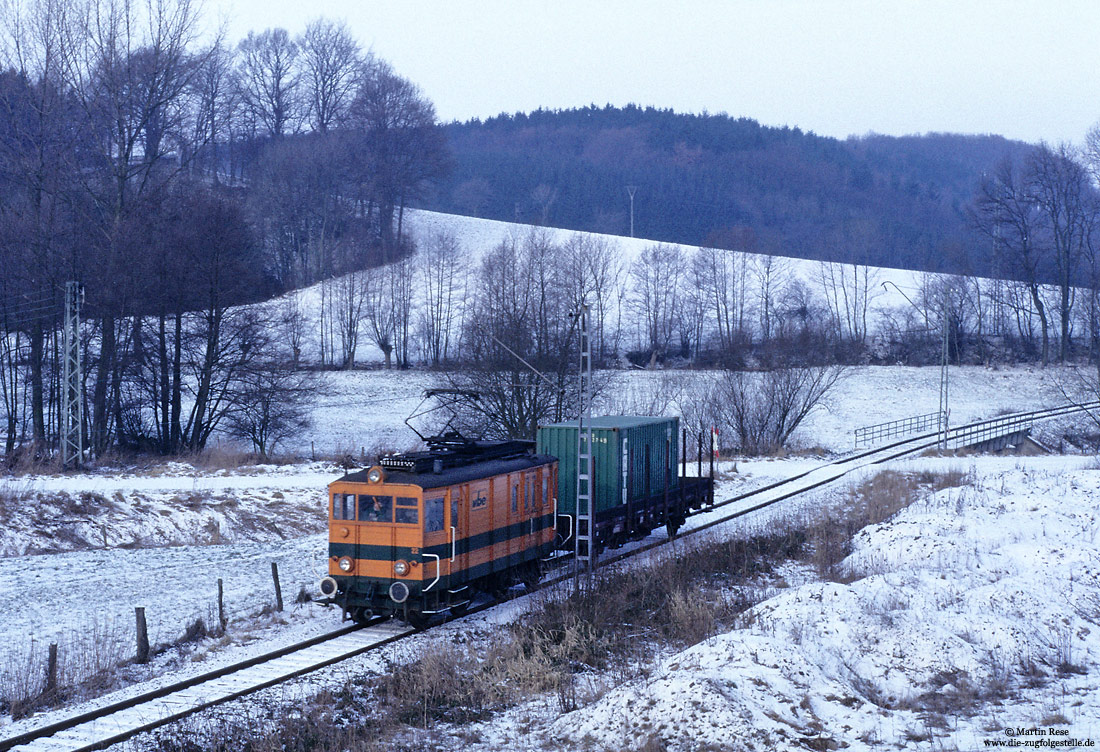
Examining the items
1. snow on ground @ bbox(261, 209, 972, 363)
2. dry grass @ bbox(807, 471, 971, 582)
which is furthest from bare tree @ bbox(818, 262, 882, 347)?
dry grass @ bbox(807, 471, 971, 582)

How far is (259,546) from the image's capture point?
2489cm

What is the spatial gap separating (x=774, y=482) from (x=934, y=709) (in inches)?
986

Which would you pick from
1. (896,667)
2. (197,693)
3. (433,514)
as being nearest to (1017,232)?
(896,667)

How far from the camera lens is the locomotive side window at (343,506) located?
635 inches

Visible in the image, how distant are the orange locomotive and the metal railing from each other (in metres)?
39.6

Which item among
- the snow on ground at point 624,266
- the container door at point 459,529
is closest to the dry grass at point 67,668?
the container door at point 459,529

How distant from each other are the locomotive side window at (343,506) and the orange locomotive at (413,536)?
2 cm

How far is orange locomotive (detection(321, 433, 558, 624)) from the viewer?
51.3ft

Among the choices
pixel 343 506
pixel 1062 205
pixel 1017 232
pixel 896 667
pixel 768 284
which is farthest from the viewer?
pixel 1062 205

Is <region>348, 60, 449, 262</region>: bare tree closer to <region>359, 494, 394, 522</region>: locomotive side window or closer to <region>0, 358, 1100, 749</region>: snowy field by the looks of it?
<region>0, 358, 1100, 749</region>: snowy field

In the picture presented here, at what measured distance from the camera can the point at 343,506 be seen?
16234 millimetres

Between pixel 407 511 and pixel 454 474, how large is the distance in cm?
130

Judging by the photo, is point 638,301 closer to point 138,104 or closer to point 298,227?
point 298,227

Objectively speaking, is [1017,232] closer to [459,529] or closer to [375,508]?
[459,529]
